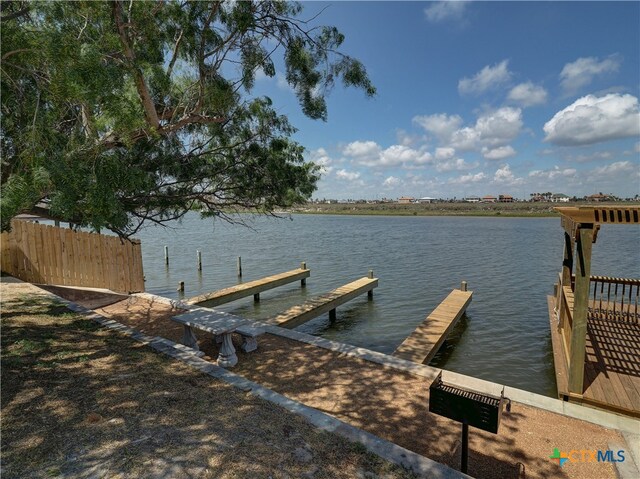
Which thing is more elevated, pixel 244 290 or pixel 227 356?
pixel 227 356

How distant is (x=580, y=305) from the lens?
17.5ft

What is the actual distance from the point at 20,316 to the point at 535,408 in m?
9.63

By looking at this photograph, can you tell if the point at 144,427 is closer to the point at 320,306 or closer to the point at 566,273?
the point at 320,306

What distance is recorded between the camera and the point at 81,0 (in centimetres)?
455

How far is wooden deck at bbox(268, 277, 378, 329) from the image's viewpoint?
10.4 metres

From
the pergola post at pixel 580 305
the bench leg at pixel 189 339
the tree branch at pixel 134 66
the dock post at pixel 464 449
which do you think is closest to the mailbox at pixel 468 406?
the dock post at pixel 464 449

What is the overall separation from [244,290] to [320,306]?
4.05m

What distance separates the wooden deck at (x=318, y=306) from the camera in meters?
10.4

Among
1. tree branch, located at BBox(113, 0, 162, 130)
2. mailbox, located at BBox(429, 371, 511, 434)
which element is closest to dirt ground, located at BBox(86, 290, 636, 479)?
mailbox, located at BBox(429, 371, 511, 434)

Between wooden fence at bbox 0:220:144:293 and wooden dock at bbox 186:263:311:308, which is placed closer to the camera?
wooden fence at bbox 0:220:144:293

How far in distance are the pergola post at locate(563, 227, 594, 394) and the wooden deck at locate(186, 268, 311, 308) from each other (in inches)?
402

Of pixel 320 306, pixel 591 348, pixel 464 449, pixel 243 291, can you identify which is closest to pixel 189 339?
pixel 464 449

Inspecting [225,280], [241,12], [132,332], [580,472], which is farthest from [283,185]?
[225,280]

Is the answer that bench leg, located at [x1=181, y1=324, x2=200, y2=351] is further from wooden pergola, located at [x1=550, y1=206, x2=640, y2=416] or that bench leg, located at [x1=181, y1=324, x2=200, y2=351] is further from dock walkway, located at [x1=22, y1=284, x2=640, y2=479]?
wooden pergola, located at [x1=550, y1=206, x2=640, y2=416]
